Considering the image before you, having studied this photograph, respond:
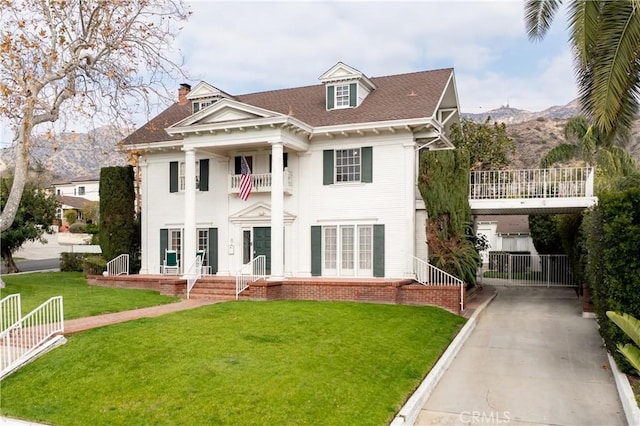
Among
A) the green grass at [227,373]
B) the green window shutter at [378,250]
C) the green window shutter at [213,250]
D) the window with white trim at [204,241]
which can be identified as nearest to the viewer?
the green grass at [227,373]

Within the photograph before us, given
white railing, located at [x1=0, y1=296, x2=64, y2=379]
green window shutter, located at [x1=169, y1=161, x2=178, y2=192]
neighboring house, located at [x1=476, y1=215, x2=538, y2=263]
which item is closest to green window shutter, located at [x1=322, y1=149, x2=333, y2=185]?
green window shutter, located at [x1=169, y1=161, x2=178, y2=192]

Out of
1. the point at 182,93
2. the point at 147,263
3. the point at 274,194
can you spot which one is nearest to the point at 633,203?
the point at 274,194

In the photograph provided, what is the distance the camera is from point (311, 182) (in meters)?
20.6

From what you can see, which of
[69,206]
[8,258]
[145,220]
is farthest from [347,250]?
[69,206]

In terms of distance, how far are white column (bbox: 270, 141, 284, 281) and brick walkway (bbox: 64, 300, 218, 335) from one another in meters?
2.73

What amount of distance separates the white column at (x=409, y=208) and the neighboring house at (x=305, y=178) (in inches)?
1.4

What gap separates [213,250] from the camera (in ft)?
72.7

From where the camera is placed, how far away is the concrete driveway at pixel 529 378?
858cm

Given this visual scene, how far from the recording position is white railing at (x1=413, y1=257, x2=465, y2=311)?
16828 millimetres

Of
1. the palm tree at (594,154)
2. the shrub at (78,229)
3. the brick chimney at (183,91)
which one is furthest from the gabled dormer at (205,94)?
the shrub at (78,229)

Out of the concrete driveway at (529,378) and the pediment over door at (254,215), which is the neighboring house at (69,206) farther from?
the concrete driveway at (529,378)

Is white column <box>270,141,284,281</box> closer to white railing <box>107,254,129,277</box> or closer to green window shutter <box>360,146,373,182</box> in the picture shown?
green window shutter <box>360,146,373,182</box>

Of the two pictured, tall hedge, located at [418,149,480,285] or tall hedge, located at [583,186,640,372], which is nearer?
tall hedge, located at [583,186,640,372]

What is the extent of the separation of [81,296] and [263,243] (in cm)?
694
